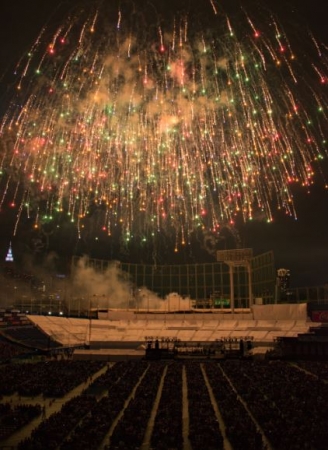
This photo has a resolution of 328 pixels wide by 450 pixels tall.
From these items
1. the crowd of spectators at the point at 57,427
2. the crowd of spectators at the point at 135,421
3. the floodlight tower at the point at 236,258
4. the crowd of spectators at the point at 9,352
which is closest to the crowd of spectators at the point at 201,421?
the crowd of spectators at the point at 135,421

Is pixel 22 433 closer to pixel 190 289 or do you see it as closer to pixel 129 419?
pixel 129 419

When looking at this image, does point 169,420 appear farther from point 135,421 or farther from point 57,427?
point 57,427

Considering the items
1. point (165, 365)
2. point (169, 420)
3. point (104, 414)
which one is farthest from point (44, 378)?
point (169, 420)

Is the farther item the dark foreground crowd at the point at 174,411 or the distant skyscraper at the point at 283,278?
the distant skyscraper at the point at 283,278

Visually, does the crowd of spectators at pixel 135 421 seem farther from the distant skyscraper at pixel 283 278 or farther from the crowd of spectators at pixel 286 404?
the distant skyscraper at pixel 283 278

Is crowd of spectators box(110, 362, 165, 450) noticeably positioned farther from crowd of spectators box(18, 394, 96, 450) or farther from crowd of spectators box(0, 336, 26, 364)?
crowd of spectators box(0, 336, 26, 364)

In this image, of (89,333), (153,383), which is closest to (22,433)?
(153,383)
